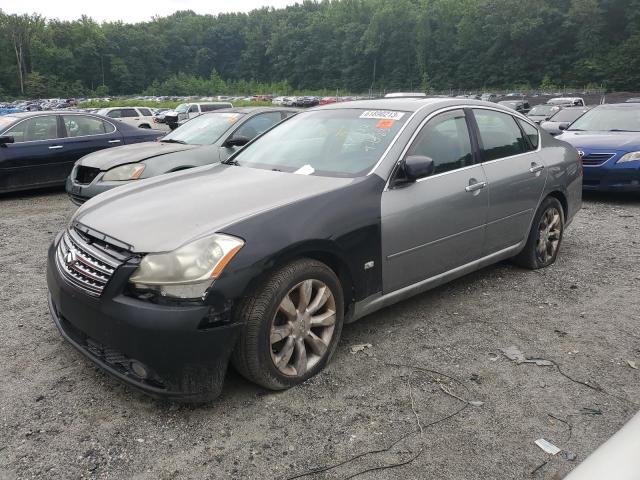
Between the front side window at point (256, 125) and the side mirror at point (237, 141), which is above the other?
the front side window at point (256, 125)

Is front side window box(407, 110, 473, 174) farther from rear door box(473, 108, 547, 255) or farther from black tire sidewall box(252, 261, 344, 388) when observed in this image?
black tire sidewall box(252, 261, 344, 388)

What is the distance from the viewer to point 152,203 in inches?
129

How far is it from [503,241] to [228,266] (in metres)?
2.72

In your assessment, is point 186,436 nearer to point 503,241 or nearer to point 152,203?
point 152,203

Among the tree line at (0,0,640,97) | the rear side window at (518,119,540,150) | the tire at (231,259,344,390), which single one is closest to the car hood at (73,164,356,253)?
the tire at (231,259,344,390)

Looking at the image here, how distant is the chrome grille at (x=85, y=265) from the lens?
9.06ft

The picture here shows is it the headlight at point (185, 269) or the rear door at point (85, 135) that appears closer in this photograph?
the headlight at point (185, 269)

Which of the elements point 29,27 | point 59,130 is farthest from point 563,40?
point 29,27

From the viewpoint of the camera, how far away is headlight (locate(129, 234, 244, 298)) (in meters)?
2.61

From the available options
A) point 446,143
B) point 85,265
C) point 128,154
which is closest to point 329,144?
point 446,143

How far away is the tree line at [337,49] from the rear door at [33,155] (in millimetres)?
79495

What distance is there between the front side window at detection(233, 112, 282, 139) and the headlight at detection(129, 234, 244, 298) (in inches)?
201

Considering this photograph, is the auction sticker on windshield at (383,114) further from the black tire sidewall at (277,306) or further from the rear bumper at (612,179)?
the rear bumper at (612,179)

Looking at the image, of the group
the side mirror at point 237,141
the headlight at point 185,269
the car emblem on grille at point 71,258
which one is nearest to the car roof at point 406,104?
the headlight at point 185,269
